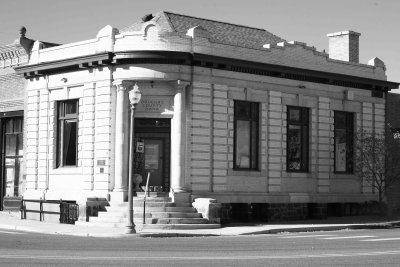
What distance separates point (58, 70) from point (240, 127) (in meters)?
8.64

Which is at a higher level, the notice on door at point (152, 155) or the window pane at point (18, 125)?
the window pane at point (18, 125)

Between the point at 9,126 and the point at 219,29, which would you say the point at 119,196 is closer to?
the point at 9,126

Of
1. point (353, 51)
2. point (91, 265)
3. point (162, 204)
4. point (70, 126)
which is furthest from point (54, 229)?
point (353, 51)

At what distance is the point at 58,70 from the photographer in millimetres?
36625

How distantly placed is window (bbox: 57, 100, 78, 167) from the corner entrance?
10.3ft

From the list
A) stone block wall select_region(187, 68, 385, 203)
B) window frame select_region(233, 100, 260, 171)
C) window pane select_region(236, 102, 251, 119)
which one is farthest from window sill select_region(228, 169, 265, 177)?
window pane select_region(236, 102, 251, 119)

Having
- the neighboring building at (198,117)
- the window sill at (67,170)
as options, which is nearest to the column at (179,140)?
the neighboring building at (198,117)

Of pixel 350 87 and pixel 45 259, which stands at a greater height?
pixel 350 87

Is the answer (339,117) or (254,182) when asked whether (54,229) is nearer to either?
(254,182)

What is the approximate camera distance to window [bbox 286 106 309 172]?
38250mm

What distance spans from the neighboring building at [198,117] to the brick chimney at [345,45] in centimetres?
272

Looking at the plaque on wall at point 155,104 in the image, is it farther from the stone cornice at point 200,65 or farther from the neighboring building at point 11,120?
the neighboring building at point 11,120

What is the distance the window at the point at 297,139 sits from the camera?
38250 mm

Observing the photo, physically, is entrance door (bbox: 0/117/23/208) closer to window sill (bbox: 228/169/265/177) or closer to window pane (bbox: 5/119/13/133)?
window pane (bbox: 5/119/13/133)
